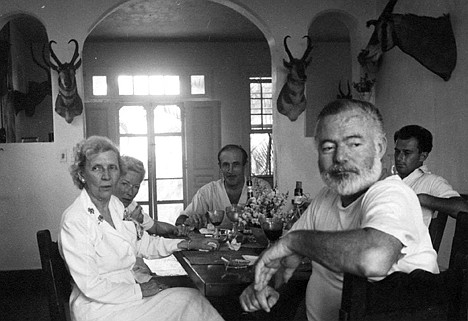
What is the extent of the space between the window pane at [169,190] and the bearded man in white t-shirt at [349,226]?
723cm

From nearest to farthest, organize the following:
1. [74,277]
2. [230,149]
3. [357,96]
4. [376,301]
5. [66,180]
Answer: [376,301], [74,277], [230,149], [66,180], [357,96]

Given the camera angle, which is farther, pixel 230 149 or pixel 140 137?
pixel 140 137

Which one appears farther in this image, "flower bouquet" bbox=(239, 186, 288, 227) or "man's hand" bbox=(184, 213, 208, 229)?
"man's hand" bbox=(184, 213, 208, 229)

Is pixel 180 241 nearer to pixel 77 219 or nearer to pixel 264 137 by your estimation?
pixel 77 219

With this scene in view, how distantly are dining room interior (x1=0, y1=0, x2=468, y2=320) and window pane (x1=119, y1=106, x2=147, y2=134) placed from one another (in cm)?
2

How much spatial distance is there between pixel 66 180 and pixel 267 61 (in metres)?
4.89

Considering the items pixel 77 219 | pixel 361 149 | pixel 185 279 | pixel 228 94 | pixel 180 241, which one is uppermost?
pixel 228 94

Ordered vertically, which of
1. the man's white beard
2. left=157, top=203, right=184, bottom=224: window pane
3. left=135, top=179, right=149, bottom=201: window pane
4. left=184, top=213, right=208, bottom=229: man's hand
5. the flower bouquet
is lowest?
left=157, top=203, right=184, bottom=224: window pane

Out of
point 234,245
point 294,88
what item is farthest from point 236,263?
point 294,88

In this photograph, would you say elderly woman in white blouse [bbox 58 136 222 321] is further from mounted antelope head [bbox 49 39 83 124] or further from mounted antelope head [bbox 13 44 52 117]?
mounted antelope head [bbox 13 44 52 117]

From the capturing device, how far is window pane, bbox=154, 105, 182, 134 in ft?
29.9

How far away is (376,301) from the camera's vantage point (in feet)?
3.74

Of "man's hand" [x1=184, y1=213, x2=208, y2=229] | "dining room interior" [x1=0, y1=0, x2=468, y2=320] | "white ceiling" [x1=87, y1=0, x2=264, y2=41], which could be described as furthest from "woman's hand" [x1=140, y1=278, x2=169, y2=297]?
"white ceiling" [x1=87, y1=0, x2=264, y2=41]

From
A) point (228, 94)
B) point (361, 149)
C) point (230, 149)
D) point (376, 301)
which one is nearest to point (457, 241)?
point (361, 149)
